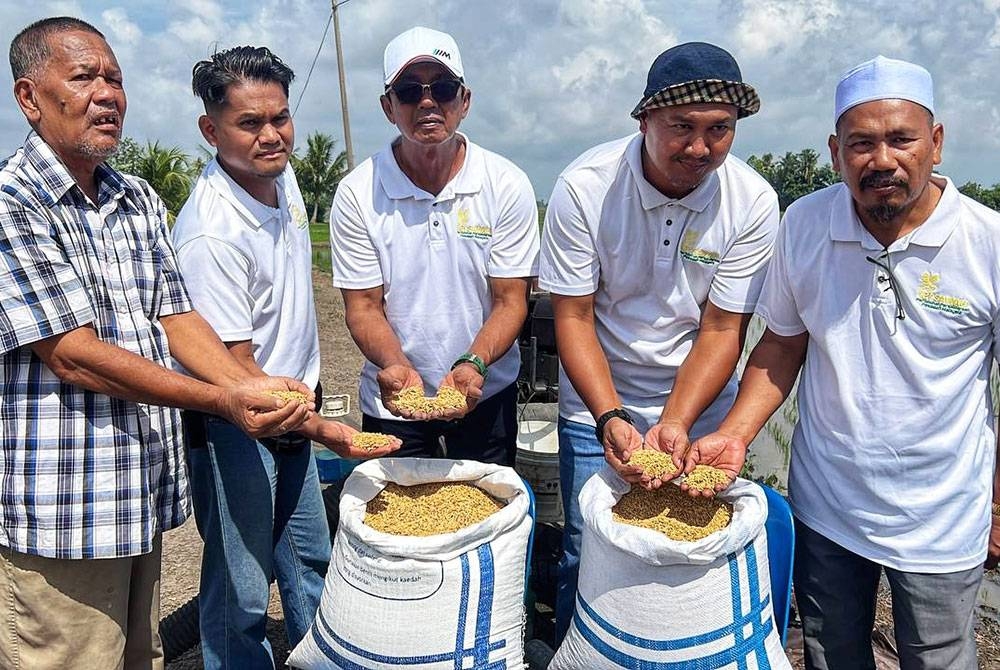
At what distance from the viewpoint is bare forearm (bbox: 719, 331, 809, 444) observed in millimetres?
2342

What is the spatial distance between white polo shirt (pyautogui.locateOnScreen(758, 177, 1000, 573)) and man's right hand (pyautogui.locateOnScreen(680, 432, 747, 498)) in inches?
8.4

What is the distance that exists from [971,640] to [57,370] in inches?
95.5

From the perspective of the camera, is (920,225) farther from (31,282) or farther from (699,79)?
(31,282)

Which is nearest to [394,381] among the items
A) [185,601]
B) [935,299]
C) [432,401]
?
[432,401]

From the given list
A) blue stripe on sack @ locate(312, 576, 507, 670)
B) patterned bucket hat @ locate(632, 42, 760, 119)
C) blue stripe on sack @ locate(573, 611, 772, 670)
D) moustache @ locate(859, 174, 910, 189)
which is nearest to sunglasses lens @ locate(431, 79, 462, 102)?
patterned bucket hat @ locate(632, 42, 760, 119)

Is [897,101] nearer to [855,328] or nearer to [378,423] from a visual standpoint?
[855,328]

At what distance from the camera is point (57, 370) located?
76.2 inches

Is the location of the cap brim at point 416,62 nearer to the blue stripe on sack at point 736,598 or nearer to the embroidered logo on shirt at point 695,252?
the embroidered logo on shirt at point 695,252

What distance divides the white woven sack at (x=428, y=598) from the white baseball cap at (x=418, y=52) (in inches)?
56.4

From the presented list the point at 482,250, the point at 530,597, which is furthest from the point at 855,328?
the point at 530,597

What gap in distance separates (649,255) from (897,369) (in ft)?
2.64

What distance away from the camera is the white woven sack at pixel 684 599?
1.97 meters

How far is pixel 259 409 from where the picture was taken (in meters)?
2.12

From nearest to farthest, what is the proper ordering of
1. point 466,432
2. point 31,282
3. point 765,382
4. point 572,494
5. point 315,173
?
point 31,282, point 765,382, point 572,494, point 466,432, point 315,173
